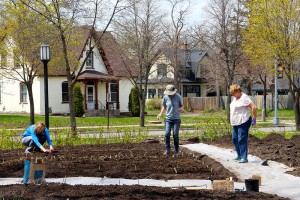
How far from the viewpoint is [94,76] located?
135 ft

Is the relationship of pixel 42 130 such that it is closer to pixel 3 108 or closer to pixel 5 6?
pixel 5 6

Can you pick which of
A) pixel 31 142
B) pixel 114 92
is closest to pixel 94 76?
pixel 114 92

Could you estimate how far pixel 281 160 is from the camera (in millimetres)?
11367

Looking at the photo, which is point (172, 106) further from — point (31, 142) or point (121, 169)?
point (31, 142)

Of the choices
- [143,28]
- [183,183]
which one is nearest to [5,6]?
[143,28]

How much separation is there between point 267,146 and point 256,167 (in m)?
3.14

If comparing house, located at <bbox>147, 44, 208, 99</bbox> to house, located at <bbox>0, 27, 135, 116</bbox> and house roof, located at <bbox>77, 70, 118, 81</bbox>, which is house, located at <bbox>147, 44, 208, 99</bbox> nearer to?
house, located at <bbox>0, 27, 135, 116</bbox>

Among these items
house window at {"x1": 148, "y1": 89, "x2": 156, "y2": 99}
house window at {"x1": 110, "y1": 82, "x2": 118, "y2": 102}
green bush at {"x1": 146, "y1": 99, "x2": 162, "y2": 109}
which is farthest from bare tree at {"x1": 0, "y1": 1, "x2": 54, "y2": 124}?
house window at {"x1": 148, "y1": 89, "x2": 156, "y2": 99}

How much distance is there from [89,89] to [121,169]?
109ft

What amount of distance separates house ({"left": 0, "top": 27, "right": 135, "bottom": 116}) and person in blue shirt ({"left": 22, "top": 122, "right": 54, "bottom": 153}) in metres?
26.1

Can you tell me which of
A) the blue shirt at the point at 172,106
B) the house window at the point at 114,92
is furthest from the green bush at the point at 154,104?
the blue shirt at the point at 172,106

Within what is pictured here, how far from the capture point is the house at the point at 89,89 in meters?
40.1

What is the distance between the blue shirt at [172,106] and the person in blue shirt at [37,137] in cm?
295

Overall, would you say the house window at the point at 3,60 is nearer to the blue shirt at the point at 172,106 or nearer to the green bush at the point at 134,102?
the green bush at the point at 134,102
